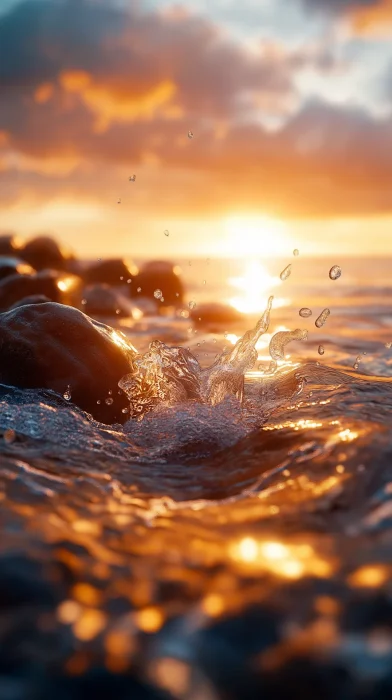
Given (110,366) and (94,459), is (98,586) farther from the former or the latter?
(110,366)

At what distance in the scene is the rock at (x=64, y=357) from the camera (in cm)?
457

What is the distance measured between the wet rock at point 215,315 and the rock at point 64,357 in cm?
691

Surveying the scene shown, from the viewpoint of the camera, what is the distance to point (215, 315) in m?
12.4

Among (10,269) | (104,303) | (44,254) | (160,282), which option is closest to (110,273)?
(160,282)

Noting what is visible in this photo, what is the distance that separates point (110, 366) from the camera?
4812mm

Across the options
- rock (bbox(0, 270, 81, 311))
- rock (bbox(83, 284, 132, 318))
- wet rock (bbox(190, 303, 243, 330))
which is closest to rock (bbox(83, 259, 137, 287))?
rock (bbox(83, 284, 132, 318))

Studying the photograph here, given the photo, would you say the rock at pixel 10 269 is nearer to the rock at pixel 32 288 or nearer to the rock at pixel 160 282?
the rock at pixel 32 288

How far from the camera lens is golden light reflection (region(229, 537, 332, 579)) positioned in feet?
6.70

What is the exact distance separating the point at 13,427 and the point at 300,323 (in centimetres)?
883

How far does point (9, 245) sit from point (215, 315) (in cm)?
987

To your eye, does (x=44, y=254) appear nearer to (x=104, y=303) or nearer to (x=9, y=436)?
(x=104, y=303)

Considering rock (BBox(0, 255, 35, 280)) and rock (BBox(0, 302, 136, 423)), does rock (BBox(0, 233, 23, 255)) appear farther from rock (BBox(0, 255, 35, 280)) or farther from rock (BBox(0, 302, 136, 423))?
rock (BBox(0, 302, 136, 423))

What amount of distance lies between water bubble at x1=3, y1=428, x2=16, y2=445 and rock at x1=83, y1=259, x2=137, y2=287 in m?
14.0

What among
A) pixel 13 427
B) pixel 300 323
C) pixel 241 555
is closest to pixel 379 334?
→ pixel 300 323
